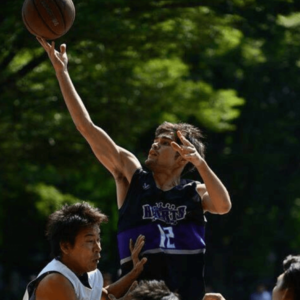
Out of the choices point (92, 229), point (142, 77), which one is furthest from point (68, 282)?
point (142, 77)

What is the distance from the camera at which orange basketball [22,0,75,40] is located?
7.99 meters

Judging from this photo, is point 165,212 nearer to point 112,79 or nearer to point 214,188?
point 214,188

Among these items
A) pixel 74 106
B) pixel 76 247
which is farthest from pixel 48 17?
pixel 76 247

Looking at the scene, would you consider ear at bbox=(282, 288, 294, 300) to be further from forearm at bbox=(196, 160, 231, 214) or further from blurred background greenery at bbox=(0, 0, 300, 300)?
blurred background greenery at bbox=(0, 0, 300, 300)

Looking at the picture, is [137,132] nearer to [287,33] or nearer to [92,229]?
[287,33]

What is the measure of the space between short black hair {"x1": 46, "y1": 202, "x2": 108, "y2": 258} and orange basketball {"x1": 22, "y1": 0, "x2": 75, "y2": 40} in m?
2.56

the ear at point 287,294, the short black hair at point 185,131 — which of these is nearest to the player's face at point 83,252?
the short black hair at point 185,131

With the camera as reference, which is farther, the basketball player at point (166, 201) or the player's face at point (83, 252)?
the basketball player at point (166, 201)

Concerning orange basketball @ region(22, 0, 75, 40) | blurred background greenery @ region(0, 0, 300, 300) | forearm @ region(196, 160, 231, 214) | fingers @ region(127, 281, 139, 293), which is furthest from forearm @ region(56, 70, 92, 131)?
blurred background greenery @ region(0, 0, 300, 300)

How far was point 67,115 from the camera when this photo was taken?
658 inches

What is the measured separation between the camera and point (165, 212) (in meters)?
6.09

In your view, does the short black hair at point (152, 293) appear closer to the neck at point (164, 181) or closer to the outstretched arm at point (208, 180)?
the outstretched arm at point (208, 180)

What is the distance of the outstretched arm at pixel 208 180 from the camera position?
5.98 metres

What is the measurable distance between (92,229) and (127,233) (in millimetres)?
380
